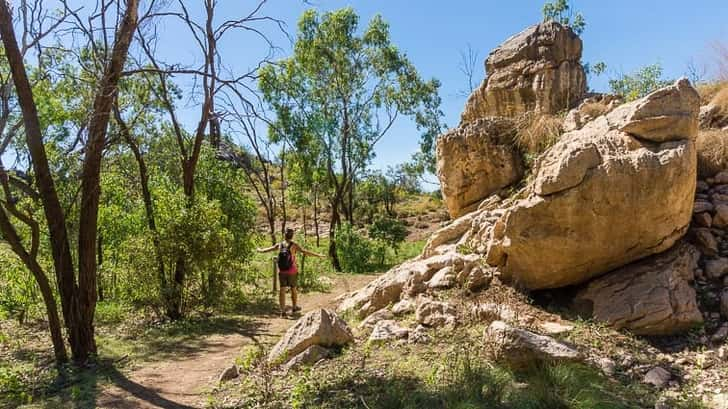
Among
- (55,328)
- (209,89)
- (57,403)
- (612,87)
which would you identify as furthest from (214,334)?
(612,87)

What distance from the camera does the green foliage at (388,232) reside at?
17.7 meters

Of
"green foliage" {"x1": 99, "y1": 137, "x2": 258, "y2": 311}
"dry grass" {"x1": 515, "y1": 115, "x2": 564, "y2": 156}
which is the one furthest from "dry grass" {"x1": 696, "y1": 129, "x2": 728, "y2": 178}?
"green foliage" {"x1": 99, "y1": 137, "x2": 258, "y2": 311}

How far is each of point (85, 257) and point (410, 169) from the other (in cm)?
2031

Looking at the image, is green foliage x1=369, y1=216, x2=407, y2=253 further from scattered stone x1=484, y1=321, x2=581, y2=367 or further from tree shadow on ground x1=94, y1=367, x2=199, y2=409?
scattered stone x1=484, y1=321, x2=581, y2=367

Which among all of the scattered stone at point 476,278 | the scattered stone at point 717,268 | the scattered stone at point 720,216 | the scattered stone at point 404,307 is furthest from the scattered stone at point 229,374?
the scattered stone at point 720,216

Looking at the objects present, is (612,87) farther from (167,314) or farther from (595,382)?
(167,314)

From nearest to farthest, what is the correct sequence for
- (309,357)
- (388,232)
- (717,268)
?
1. (309,357)
2. (717,268)
3. (388,232)

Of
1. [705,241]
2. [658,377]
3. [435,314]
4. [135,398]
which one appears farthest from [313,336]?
[705,241]

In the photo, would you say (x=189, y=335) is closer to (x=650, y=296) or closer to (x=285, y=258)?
(x=285, y=258)

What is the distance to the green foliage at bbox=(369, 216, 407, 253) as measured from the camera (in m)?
17.7

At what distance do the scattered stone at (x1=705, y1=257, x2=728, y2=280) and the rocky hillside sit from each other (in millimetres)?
11

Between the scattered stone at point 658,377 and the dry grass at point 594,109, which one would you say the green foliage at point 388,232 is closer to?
the dry grass at point 594,109

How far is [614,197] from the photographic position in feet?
16.3

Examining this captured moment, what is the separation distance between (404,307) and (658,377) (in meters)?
2.68
